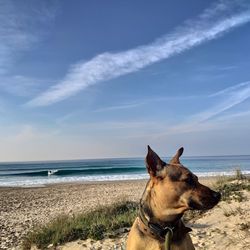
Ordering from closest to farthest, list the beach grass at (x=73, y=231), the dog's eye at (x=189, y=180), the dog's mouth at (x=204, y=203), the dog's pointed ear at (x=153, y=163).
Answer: the dog's mouth at (x=204, y=203)
the dog's eye at (x=189, y=180)
the dog's pointed ear at (x=153, y=163)
the beach grass at (x=73, y=231)

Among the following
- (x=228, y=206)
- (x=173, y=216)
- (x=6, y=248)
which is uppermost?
(x=173, y=216)

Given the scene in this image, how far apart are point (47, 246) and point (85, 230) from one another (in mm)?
979

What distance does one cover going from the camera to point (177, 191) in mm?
4473

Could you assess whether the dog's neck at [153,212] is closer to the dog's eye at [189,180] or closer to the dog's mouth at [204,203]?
the dog's mouth at [204,203]

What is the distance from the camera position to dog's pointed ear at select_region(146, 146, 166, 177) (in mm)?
4660

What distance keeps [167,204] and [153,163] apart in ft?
1.67

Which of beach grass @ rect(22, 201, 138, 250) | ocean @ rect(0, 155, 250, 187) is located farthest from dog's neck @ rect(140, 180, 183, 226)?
ocean @ rect(0, 155, 250, 187)

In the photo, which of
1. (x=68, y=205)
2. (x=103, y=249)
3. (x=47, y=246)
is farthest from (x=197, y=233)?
(x=68, y=205)

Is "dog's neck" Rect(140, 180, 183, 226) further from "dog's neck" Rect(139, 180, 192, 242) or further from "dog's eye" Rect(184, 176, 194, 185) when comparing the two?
"dog's eye" Rect(184, 176, 194, 185)

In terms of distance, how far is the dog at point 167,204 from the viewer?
4415 mm

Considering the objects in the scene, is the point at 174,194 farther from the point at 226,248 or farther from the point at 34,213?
the point at 34,213

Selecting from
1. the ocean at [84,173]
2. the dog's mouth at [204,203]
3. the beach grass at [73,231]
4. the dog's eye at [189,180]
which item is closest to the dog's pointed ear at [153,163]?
the dog's eye at [189,180]

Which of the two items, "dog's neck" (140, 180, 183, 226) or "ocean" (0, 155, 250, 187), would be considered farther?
"ocean" (0, 155, 250, 187)

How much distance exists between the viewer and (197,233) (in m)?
9.52
